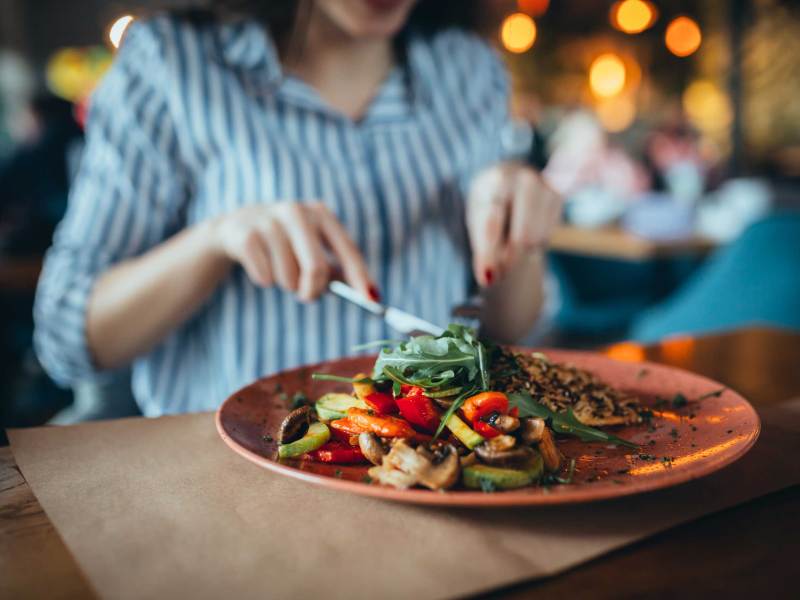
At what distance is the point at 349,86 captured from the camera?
1.66 m

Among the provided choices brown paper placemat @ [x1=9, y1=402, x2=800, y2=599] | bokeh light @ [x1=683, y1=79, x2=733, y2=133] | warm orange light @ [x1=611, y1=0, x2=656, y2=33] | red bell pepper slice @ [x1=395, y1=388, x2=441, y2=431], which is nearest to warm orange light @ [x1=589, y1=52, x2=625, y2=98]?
bokeh light @ [x1=683, y1=79, x2=733, y2=133]

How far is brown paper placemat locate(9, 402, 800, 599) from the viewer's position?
21.4 inches

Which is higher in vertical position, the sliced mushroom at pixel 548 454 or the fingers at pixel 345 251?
the fingers at pixel 345 251

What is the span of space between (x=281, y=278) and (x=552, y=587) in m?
0.65

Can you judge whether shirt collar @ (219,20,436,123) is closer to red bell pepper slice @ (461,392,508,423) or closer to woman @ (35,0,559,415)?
woman @ (35,0,559,415)

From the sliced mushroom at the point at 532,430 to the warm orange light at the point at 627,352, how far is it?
65 centimetres

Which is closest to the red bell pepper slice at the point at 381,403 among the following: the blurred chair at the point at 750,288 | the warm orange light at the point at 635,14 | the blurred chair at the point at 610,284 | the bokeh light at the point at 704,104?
the blurred chair at the point at 750,288

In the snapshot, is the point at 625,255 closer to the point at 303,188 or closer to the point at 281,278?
the point at 303,188

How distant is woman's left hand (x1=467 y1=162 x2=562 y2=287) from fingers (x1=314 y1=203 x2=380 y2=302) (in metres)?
0.22

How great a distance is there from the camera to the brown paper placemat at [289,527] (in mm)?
544

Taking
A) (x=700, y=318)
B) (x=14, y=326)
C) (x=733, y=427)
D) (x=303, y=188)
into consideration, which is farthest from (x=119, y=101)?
(x=14, y=326)

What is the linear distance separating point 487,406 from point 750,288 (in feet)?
5.60

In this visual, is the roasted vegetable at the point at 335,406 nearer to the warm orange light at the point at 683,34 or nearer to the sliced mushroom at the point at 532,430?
the sliced mushroom at the point at 532,430

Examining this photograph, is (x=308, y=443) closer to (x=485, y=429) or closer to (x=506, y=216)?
(x=485, y=429)
